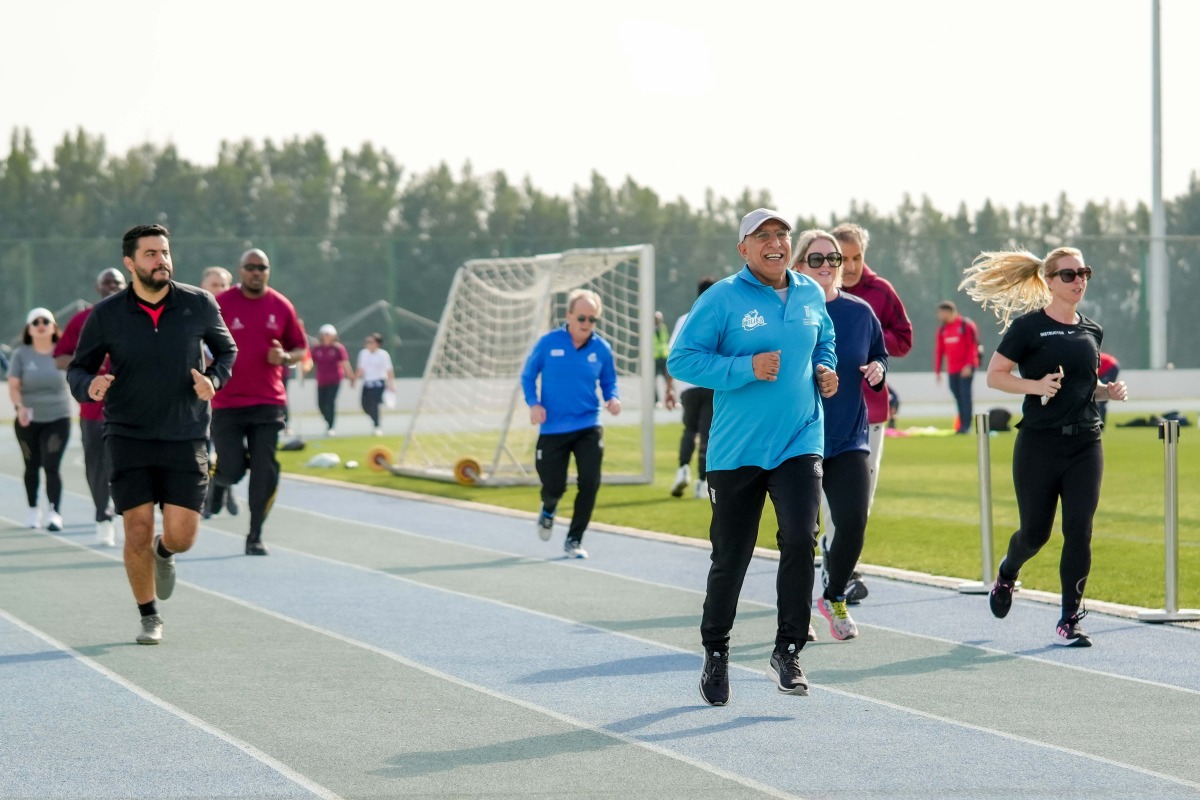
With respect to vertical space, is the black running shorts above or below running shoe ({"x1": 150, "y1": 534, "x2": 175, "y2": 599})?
above

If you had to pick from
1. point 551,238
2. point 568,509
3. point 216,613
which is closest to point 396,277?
point 551,238

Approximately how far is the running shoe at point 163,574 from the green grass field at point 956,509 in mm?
5198

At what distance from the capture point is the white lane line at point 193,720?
5.80 meters

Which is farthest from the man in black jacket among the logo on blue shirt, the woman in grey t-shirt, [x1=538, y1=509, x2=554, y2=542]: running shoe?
the woman in grey t-shirt

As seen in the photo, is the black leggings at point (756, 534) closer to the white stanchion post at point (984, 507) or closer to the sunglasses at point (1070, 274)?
the sunglasses at point (1070, 274)

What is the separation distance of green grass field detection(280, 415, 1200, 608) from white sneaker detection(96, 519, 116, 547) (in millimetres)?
4283

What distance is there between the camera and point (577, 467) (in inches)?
512

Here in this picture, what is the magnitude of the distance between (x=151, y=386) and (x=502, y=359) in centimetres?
1412

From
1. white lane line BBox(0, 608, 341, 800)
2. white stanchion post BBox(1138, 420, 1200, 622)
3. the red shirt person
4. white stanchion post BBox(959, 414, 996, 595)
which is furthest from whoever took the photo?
the red shirt person

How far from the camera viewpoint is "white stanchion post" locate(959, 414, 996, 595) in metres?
10.7

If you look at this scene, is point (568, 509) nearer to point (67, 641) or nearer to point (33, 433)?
point (33, 433)

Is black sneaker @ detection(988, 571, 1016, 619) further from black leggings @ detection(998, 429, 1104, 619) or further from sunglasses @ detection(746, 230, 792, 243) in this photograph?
sunglasses @ detection(746, 230, 792, 243)

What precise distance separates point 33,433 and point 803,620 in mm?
9272

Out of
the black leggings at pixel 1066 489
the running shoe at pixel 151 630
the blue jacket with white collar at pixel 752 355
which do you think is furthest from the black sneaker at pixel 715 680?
the running shoe at pixel 151 630
